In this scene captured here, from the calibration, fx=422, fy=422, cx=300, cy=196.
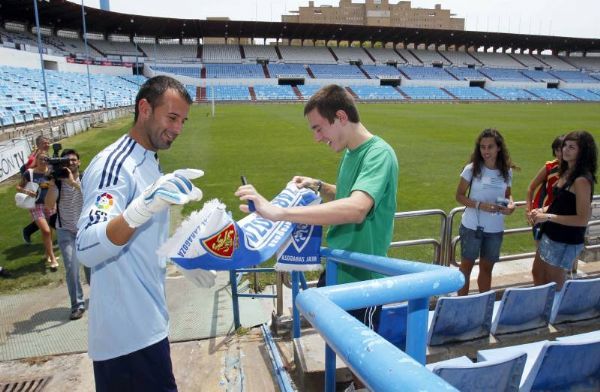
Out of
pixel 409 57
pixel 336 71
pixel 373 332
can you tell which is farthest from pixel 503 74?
pixel 373 332

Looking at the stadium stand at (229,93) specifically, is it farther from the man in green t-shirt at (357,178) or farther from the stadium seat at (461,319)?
the man in green t-shirt at (357,178)

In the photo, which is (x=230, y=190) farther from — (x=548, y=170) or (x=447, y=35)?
(x=447, y=35)

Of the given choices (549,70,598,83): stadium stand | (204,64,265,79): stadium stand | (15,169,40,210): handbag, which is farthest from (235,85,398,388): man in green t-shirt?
(549,70,598,83): stadium stand

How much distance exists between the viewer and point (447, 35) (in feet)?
225

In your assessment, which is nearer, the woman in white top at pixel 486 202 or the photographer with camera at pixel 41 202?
the woman in white top at pixel 486 202

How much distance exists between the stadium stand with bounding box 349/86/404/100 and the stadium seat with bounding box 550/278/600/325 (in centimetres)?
5199

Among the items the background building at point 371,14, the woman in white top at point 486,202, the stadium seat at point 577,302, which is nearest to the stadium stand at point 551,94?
the background building at point 371,14


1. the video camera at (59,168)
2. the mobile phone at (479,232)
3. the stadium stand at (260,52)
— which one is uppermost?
the stadium stand at (260,52)

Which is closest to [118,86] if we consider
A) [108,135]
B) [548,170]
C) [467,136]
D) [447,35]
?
[108,135]

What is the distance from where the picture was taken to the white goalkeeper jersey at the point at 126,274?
1.98 meters

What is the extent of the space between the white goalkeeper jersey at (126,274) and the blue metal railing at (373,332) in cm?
108

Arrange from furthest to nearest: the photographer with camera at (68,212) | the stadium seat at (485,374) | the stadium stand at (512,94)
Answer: the stadium stand at (512,94)
the photographer with camera at (68,212)
the stadium seat at (485,374)

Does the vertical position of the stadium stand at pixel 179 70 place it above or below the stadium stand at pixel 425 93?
above

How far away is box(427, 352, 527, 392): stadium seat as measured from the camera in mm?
1702
